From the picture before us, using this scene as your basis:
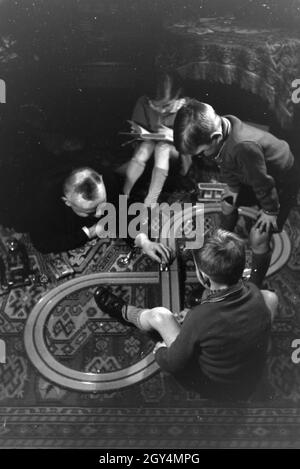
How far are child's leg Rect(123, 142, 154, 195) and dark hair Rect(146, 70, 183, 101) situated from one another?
0.19m

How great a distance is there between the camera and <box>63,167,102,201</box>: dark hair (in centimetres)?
209

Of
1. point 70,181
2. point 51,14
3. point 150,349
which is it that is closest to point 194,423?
point 150,349

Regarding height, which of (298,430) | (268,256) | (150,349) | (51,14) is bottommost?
(298,430)

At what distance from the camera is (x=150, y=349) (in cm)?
209

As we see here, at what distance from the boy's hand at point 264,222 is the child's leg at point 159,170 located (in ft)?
1.32

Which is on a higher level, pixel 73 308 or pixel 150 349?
pixel 73 308

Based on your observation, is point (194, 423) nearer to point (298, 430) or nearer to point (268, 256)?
point (298, 430)

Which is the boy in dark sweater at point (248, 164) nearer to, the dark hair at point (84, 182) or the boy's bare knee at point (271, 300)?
the boy's bare knee at point (271, 300)

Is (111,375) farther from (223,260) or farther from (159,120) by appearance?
(159,120)

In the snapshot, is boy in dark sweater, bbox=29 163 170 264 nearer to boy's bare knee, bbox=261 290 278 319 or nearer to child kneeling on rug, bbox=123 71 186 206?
child kneeling on rug, bbox=123 71 186 206

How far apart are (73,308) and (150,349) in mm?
340

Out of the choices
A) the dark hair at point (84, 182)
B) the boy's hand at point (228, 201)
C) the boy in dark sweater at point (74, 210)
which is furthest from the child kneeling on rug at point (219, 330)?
the dark hair at point (84, 182)

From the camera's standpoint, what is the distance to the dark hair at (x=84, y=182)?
209 cm

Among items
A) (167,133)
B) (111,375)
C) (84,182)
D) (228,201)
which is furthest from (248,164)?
(111,375)
